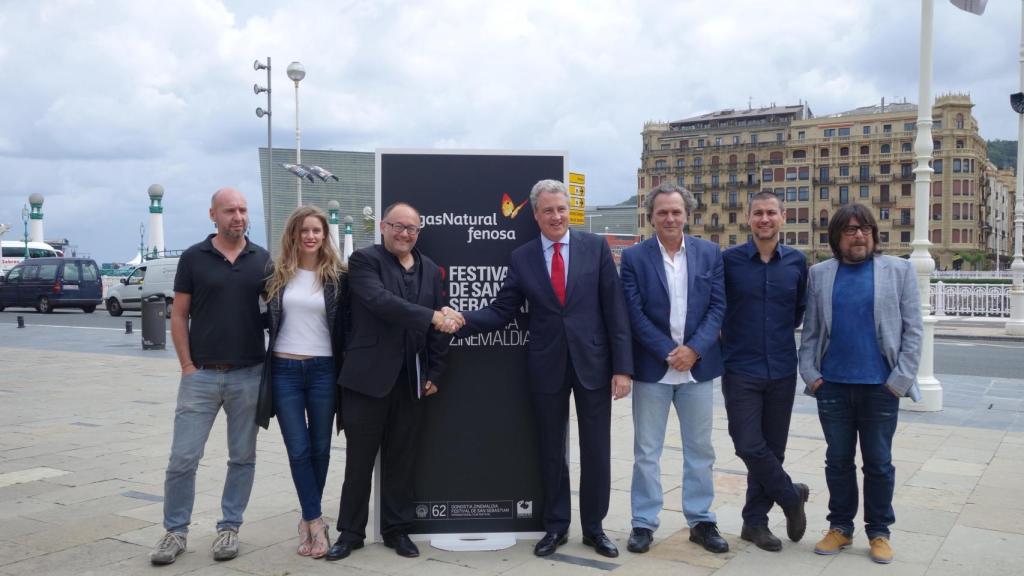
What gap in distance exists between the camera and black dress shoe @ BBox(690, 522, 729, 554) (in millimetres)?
4328

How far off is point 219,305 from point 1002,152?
16788cm

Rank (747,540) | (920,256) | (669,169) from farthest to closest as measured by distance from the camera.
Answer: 1. (669,169)
2. (920,256)
3. (747,540)

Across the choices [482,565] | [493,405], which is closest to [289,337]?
[493,405]

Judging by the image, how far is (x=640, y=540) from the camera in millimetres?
4352

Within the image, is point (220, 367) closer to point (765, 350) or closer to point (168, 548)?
point (168, 548)

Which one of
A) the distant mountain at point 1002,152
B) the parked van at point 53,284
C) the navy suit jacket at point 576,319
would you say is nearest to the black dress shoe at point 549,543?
the navy suit jacket at point 576,319

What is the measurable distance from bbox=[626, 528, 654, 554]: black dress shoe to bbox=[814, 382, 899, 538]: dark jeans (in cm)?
93

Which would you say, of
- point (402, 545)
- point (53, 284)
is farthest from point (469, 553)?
point (53, 284)

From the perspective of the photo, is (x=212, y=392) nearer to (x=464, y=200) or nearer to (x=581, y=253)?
(x=464, y=200)

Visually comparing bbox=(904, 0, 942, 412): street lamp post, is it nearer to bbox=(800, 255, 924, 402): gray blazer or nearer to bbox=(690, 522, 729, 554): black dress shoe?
bbox=(800, 255, 924, 402): gray blazer

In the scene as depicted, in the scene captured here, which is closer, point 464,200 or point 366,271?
point 366,271

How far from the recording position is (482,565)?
13.8 ft

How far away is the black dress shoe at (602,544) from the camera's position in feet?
14.0

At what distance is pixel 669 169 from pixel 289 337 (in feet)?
402
